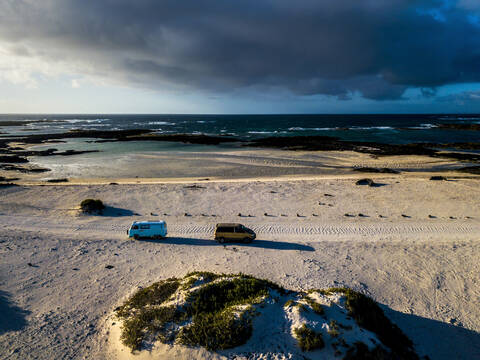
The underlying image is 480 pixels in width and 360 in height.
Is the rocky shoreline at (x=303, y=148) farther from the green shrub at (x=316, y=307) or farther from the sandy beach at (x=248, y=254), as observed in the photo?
the green shrub at (x=316, y=307)

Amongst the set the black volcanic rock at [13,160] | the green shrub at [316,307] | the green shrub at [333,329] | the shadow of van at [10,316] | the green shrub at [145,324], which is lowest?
the shadow of van at [10,316]

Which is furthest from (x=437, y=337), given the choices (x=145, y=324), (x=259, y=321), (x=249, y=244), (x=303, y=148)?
(x=303, y=148)

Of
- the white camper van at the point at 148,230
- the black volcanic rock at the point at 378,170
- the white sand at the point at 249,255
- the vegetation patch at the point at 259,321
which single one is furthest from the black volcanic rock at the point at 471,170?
the white camper van at the point at 148,230

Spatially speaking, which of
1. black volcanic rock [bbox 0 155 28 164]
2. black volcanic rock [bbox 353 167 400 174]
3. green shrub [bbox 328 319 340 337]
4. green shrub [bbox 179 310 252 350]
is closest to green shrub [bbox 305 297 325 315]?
green shrub [bbox 328 319 340 337]

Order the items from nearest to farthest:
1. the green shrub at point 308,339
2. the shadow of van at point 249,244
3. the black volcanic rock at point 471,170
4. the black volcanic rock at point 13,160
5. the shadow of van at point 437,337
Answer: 1. the green shrub at point 308,339
2. the shadow of van at point 437,337
3. the shadow of van at point 249,244
4. the black volcanic rock at point 471,170
5. the black volcanic rock at point 13,160

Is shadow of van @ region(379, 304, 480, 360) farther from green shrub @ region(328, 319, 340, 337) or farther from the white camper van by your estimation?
the white camper van

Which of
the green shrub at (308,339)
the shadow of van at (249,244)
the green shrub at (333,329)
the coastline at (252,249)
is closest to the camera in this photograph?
the green shrub at (308,339)

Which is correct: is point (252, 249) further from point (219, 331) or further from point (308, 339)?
point (308, 339)
